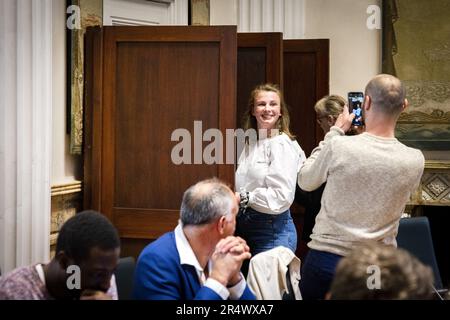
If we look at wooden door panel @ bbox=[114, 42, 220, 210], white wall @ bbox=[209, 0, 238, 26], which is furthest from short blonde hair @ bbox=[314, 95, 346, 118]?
white wall @ bbox=[209, 0, 238, 26]

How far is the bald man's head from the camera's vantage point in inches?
64.6

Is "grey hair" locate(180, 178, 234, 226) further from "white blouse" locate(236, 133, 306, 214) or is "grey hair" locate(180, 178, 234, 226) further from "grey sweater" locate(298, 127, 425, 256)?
"white blouse" locate(236, 133, 306, 214)

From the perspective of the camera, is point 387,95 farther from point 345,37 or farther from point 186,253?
point 345,37

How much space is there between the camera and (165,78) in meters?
2.60


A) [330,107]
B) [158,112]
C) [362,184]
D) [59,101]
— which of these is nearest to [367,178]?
[362,184]

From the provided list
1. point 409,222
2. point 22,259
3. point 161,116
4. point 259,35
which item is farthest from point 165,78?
point 409,222

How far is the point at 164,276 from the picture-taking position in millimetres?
1395

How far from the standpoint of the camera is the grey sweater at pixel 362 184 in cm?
162

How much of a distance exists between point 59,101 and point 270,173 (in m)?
0.96

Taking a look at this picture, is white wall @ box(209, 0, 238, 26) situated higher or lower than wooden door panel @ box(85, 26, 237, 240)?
higher

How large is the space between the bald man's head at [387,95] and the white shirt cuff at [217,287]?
0.66m

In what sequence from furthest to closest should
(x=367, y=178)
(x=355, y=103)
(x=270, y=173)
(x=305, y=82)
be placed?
(x=305, y=82)
(x=270, y=173)
(x=355, y=103)
(x=367, y=178)

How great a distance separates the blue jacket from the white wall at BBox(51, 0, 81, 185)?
47.2 inches

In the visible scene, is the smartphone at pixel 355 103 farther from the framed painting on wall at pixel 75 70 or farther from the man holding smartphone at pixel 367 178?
the framed painting on wall at pixel 75 70
